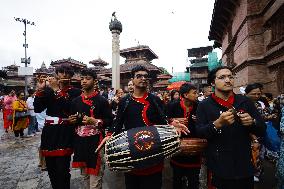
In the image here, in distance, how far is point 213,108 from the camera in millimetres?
2605

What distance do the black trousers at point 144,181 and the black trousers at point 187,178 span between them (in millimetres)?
897

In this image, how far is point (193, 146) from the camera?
319 cm

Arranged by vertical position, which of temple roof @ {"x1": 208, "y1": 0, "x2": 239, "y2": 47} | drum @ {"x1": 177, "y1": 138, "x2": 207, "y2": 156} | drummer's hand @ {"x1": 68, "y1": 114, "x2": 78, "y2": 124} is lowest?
drum @ {"x1": 177, "y1": 138, "x2": 207, "y2": 156}

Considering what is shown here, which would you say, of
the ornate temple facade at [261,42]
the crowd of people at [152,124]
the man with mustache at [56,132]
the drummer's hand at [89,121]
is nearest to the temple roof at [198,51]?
the ornate temple facade at [261,42]

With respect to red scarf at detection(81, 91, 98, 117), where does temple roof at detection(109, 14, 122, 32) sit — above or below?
above

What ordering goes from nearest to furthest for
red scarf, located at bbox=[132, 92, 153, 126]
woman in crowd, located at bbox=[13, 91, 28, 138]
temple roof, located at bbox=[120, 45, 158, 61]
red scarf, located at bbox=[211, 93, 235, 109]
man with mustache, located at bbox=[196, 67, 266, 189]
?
man with mustache, located at bbox=[196, 67, 266, 189] < red scarf, located at bbox=[211, 93, 235, 109] < red scarf, located at bbox=[132, 92, 153, 126] < woman in crowd, located at bbox=[13, 91, 28, 138] < temple roof, located at bbox=[120, 45, 158, 61]

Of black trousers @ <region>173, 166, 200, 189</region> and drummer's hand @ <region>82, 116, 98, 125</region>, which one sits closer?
drummer's hand @ <region>82, 116, 98, 125</region>

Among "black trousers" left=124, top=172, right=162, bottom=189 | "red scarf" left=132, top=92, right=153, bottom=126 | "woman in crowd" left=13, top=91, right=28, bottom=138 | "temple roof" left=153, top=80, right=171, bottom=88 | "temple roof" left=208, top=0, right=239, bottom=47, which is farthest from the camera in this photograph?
"temple roof" left=153, top=80, right=171, bottom=88

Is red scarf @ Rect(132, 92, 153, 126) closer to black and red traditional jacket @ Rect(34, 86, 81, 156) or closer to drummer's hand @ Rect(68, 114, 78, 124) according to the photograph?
drummer's hand @ Rect(68, 114, 78, 124)

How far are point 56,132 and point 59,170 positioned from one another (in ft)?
1.78

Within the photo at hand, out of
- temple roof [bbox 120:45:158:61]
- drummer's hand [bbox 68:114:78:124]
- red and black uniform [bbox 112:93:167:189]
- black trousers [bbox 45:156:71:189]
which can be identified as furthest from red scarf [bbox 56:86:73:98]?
temple roof [bbox 120:45:158:61]

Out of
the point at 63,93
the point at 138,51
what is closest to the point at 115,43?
the point at 138,51

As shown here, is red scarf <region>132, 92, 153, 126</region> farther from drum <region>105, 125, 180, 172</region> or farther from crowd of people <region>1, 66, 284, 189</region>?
drum <region>105, 125, 180, 172</region>

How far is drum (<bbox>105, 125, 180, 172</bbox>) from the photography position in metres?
2.69
